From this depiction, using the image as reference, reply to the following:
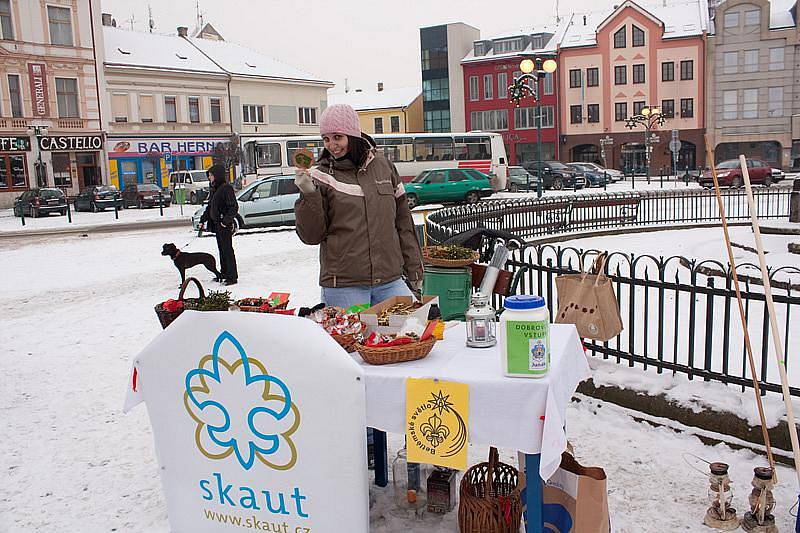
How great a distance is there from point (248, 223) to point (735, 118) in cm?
4305

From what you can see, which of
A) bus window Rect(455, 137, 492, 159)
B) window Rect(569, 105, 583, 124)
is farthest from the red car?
window Rect(569, 105, 583, 124)

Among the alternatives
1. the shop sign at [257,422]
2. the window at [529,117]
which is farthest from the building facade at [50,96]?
the shop sign at [257,422]

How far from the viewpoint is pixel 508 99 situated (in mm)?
57406

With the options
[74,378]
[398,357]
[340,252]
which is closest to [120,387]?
[74,378]

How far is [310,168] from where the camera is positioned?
377 centimetres

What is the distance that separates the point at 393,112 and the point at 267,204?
147 ft

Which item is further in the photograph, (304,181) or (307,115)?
(307,115)

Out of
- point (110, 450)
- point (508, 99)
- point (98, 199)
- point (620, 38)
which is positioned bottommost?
point (110, 450)

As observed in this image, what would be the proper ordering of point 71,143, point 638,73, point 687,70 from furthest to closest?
point 638,73 → point 687,70 → point 71,143

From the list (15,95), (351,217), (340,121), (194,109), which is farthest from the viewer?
(194,109)

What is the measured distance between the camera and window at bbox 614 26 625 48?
5353 centimetres

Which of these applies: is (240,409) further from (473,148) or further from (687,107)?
(687,107)

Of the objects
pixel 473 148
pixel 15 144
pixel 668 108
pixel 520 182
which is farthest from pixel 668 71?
pixel 15 144

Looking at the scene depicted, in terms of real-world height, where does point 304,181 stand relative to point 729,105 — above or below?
below
